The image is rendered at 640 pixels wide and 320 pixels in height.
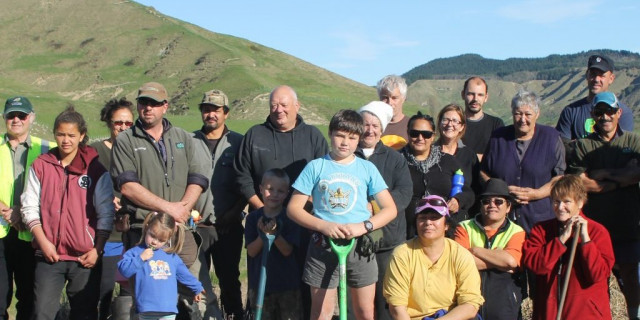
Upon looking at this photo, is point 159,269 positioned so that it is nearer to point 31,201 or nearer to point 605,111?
point 31,201

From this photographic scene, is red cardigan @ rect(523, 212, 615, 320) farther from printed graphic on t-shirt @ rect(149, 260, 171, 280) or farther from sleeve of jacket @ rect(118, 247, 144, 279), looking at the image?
sleeve of jacket @ rect(118, 247, 144, 279)

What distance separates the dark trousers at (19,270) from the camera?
20.3 feet

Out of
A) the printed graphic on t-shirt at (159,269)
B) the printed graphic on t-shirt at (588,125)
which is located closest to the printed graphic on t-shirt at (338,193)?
the printed graphic on t-shirt at (159,269)

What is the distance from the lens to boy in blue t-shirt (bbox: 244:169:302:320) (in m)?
6.08

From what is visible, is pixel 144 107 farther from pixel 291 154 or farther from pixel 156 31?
pixel 156 31

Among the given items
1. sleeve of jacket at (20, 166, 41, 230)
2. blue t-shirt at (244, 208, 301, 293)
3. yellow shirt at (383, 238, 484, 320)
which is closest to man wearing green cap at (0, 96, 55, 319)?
sleeve of jacket at (20, 166, 41, 230)

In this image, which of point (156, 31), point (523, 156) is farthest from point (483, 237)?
point (156, 31)

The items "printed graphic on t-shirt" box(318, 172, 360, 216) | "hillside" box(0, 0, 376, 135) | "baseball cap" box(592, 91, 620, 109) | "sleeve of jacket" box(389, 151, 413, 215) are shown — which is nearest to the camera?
"printed graphic on t-shirt" box(318, 172, 360, 216)

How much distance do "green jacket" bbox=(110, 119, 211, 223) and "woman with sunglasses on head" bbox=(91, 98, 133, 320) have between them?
42 cm

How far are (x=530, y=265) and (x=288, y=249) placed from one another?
200 cm

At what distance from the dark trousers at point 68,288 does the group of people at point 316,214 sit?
0.04 feet

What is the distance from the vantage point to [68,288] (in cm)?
603

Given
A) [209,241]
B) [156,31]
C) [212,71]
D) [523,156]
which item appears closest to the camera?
[523,156]

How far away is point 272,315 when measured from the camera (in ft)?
20.3
